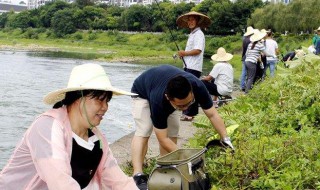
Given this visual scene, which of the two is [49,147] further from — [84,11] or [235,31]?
[84,11]

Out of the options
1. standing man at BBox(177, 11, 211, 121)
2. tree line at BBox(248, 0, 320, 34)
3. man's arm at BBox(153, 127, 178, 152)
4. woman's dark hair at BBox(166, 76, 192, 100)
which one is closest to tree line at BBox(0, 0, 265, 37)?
tree line at BBox(248, 0, 320, 34)

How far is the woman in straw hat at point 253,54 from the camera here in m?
10.0

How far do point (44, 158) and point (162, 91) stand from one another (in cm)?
193

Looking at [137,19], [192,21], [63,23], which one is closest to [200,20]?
[192,21]

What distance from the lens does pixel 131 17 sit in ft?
269

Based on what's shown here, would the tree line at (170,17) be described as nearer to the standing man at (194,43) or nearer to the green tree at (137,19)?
the green tree at (137,19)

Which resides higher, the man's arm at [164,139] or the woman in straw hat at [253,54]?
the man's arm at [164,139]

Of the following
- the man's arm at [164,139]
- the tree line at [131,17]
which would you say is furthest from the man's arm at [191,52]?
the tree line at [131,17]

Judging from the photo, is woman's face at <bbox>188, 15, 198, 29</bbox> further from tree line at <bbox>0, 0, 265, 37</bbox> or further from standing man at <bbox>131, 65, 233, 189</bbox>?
tree line at <bbox>0, 0, 265, 37</bbox>

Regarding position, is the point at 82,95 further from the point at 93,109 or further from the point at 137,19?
the point at 137,19

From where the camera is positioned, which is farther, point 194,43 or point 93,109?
point 194,43

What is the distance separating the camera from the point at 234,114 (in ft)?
20.7

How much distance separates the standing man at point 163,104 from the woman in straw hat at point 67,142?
122 centimetres

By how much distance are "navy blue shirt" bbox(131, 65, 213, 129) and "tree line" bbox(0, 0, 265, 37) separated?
2093 inches
